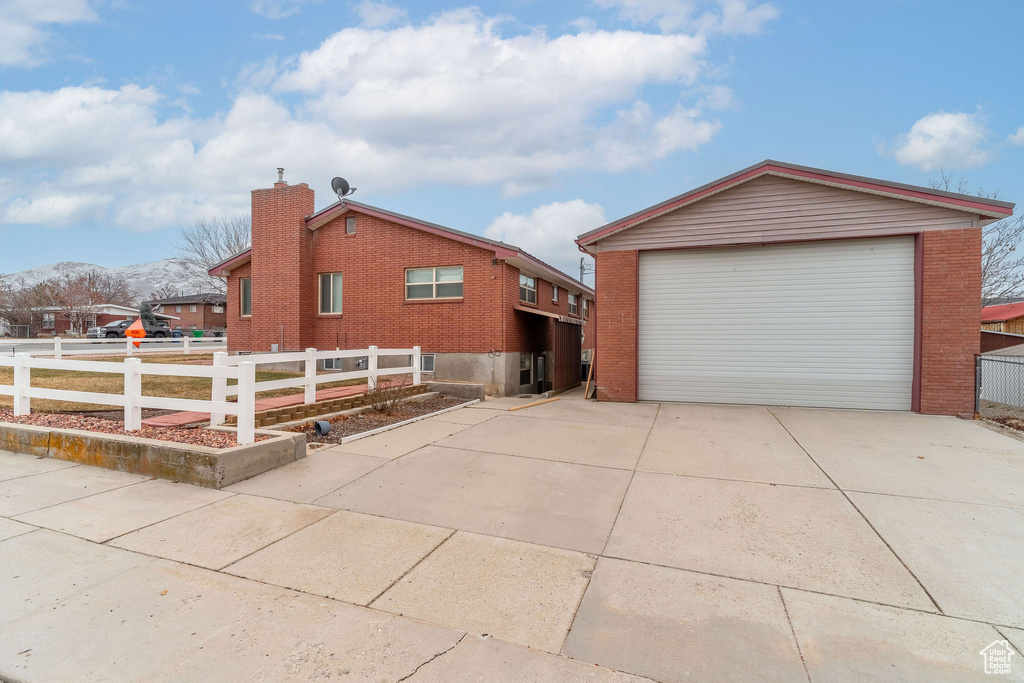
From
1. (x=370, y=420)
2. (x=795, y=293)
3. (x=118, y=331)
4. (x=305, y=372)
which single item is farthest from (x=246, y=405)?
(x=118, y=331)

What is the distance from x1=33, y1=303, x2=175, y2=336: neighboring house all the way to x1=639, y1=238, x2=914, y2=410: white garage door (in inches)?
2104

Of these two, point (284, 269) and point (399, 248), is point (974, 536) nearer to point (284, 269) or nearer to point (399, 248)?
point (399, 248)

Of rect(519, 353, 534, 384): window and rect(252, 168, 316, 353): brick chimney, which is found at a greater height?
rect(252, 168, 316, 353): brick chimney

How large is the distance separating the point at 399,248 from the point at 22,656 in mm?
13365

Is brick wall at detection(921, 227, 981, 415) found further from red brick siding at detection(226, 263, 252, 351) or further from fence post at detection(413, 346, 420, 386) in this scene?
red brick siding at detection(226, 263, 252, 351)

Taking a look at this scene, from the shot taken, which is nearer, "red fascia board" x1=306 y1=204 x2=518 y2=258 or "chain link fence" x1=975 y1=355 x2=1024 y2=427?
"chain link fence" x1=975 y1=355 x2=1024 y2=427

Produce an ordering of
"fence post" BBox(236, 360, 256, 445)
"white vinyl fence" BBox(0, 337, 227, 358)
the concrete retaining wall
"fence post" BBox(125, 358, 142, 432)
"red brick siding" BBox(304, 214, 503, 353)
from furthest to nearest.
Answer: "white vinyl fence" BBox(0, 337, 227, 358)
"red brick siding" BBox(304, 214, 503, 353)
"fence post" BBox(125, 358, 142, 432)
"fence post" BBox(236, 360, 256, 445)
the concrete retaining wall

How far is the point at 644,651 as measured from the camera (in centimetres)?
278

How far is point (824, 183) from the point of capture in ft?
35.4

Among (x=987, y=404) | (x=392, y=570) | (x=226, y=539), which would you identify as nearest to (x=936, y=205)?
(x=987, y=404)

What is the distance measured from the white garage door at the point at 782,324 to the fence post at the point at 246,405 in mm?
8969

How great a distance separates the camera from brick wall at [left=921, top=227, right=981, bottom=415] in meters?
9.94

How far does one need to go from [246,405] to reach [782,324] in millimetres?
10974

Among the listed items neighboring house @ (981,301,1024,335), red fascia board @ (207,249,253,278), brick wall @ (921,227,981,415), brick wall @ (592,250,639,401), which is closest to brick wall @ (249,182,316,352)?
red fascia board @ (207,249,253,278)
